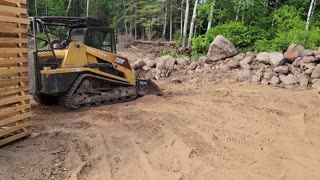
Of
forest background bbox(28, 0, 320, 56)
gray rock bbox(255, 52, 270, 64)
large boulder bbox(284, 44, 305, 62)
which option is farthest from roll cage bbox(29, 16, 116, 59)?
forest background bbox(28, 0, 320, 56)

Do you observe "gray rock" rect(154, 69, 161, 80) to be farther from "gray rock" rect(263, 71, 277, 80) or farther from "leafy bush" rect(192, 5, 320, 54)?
"gray rock" rect(263, 71, 277, 80)

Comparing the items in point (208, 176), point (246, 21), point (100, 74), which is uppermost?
point (246, 21)

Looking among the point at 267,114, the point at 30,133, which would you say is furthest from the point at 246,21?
the point at 30,133

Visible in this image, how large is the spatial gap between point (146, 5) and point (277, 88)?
26819mm

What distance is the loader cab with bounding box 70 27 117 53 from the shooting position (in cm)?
918

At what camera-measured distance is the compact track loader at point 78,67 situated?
8.32 metres

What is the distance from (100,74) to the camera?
941 centimetres

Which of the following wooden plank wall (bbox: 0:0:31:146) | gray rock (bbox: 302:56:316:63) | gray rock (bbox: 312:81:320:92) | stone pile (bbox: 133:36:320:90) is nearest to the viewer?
wooden plank wall (bbox: 0:0:31:146)

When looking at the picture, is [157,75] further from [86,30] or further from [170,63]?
[86,30]

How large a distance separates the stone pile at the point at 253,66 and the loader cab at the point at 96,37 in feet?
15.9

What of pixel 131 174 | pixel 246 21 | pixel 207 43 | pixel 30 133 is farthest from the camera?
pixel 246 21

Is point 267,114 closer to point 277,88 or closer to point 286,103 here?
point 286,103

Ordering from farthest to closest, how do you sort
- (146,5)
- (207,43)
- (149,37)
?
1. (149,37)
2. (146,5)
3. (207,43)

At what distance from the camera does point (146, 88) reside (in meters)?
10.9
